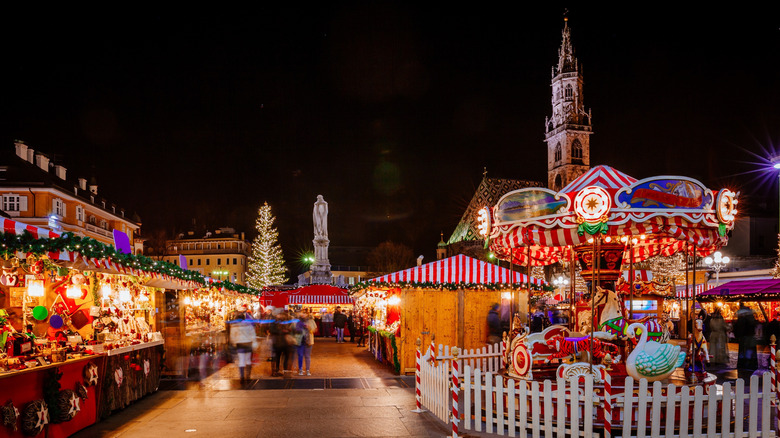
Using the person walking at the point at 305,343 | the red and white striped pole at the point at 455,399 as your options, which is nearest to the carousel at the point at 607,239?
the red and white striped pole at the point at 455,399

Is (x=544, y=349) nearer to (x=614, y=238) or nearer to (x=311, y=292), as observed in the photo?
(x=614, y=238)

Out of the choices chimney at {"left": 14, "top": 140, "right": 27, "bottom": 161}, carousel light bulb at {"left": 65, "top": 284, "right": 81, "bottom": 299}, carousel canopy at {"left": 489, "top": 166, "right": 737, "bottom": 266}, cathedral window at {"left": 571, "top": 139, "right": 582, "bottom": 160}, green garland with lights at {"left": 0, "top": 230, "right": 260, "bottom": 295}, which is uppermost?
cathedral window at {"left": 571, "top": 139, "right": 582, "bottom": 160}

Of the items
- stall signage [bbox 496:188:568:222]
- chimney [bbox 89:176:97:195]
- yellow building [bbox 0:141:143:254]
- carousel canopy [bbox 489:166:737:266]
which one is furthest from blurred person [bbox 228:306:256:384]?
chimney [bbox 89:176:97:195]

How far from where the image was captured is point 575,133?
81.8m

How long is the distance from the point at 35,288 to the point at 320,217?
1249 inches

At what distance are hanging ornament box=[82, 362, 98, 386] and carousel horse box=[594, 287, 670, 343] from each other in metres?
7.98

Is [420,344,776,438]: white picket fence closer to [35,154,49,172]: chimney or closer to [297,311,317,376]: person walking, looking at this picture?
[297,311,317,376]: person walking

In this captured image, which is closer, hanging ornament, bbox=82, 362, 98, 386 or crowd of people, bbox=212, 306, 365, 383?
hanging ornament, bbox=82, 362, 98, 386

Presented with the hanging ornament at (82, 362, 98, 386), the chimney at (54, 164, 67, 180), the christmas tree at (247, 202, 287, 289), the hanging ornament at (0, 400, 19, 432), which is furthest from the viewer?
the christmas tree at (247, 202, 287, 289)

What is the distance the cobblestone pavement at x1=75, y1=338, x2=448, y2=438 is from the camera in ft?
27.3

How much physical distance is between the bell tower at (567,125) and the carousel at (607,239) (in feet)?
236

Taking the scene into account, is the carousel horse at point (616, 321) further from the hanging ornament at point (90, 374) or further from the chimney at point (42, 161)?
the chimney at point (42, 161)

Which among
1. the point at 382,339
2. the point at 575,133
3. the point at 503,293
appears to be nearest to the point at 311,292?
the point at 382,339

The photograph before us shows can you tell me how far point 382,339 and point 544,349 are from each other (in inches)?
319
